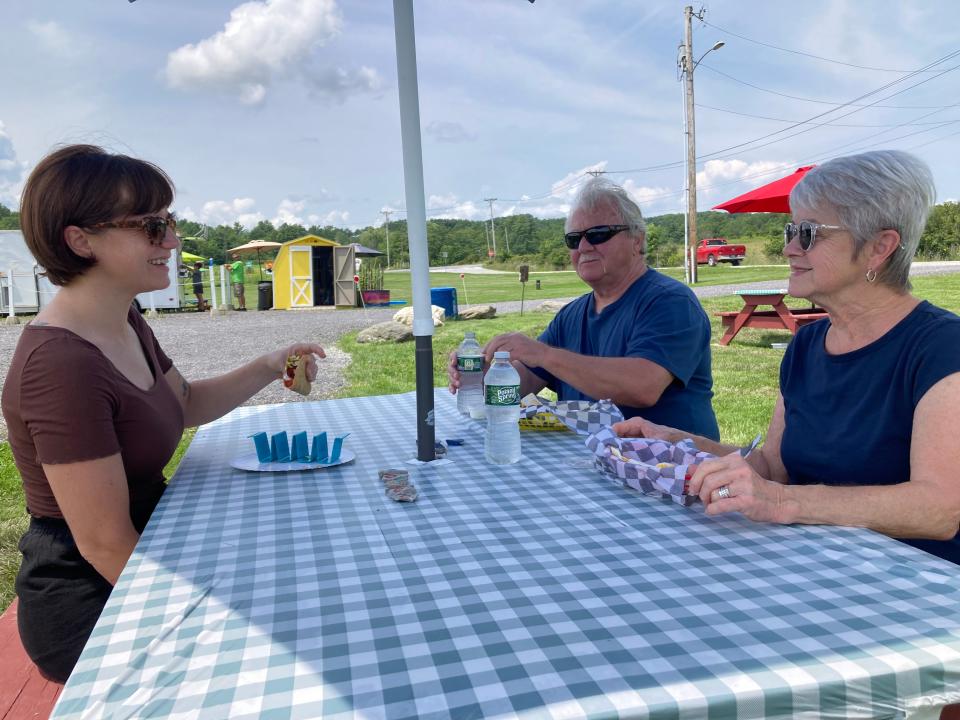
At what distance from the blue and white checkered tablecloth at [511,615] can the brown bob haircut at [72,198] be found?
2.41 ft

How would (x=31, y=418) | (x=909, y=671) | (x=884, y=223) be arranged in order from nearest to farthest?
(x=909, y=671)
(x=31, y=418)
(x=884, y=223)

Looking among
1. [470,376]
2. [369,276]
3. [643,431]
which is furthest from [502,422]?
[369,276]

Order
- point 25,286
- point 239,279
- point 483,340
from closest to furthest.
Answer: point 483,340 → point 25,286 → point 239,279

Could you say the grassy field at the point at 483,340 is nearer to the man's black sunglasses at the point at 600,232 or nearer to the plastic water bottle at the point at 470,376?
the plastic water bottle at the point at 470,376

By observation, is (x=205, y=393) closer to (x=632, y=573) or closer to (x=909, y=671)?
(x=632, y=573)

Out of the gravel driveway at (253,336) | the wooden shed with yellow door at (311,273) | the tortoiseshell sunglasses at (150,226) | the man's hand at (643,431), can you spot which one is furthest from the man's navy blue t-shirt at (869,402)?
the wooden shed with yellow door at (311,273)

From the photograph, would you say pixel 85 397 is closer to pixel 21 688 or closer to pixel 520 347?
pixel 21 688

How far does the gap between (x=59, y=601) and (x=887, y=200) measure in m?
2.24

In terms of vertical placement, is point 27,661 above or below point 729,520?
below

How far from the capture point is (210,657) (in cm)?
97

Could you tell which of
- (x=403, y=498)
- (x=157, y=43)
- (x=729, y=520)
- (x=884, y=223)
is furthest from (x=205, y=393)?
(x=884, y=223)

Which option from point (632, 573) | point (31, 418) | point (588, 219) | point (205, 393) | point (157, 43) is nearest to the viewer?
point (632, 573)

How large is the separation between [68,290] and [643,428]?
161 centimetres

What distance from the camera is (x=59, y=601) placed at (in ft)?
5.46
